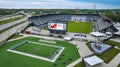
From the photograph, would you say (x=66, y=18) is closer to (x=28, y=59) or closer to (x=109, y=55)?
(x=109, y=55)

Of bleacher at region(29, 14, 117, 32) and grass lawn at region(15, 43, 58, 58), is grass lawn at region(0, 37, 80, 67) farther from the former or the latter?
bleacher at region(29, 14, 117, 32)

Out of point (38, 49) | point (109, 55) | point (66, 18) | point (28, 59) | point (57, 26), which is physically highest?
point (57, 26)

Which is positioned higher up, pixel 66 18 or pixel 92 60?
pixel 66 18

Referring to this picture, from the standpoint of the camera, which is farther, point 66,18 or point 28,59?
point 66,18

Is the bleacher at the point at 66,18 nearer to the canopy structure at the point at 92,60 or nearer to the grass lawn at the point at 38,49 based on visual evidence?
the grass lawn at the point at 38,49

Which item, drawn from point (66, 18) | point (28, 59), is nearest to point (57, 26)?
point (28, 59)

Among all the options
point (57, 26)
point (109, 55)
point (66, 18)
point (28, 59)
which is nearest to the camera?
point (28, 59)

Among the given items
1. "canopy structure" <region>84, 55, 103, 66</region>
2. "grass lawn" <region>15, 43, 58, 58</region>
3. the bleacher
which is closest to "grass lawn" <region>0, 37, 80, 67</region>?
"grass lawn" <region>15, 43, 58, 58</region>

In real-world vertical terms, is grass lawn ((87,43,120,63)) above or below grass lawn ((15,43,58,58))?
below

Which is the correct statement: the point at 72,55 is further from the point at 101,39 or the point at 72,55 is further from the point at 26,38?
the point at 26,38
